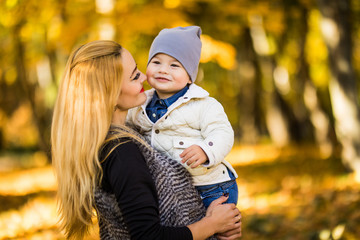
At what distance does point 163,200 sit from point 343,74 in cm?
692

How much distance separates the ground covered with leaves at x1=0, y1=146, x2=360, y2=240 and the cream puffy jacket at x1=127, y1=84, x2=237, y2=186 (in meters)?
2.59

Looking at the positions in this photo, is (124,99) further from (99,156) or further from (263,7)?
(263,7)

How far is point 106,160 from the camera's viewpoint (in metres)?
2.05

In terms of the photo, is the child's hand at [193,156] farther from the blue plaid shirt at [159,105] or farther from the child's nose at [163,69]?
the child's nose at [163,69]

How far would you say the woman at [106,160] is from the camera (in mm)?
2037

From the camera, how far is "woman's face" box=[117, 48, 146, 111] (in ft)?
7.37

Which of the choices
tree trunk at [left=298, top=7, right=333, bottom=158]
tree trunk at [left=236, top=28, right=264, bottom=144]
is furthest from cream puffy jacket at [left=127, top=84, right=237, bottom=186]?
tree trunk at [left=236, top=28, right=264, bottom=144]

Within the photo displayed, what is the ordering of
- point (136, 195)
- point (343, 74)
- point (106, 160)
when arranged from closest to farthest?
point (136, 195) → point (106, 160) → point (343, 74)

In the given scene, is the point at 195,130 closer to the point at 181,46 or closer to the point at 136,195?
the point at 181,46

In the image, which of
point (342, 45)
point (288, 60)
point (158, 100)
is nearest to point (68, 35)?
point (342, 45)

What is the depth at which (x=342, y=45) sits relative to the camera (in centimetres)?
817

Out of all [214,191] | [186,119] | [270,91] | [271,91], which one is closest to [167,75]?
[186,119]

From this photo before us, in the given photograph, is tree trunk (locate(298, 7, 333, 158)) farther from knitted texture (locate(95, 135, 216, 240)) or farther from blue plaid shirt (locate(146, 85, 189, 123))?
knitted texture (locate(95, 135, 216, 240))

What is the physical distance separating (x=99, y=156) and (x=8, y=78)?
20.5 m
